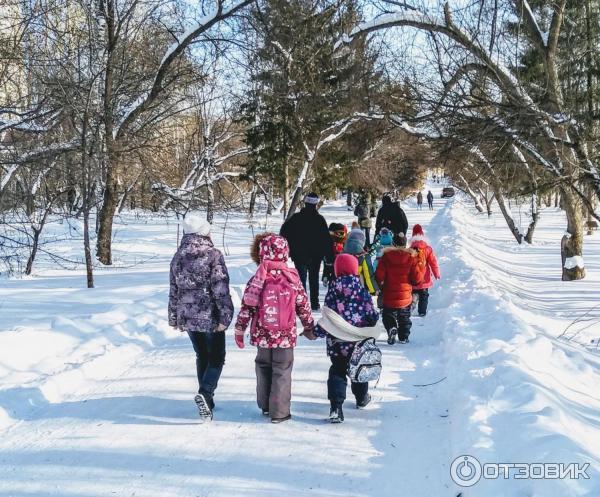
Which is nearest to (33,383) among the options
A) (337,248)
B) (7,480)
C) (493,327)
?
(7,480)

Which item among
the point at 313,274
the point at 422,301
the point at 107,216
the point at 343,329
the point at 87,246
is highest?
the point at 107,216

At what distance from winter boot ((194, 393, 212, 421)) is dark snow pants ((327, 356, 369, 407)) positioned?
1070 mm

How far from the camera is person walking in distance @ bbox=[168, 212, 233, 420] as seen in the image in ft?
16.3

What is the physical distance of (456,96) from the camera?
7.65 meters

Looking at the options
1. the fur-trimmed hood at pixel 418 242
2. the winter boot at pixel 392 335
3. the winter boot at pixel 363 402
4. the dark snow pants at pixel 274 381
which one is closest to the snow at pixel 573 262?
the fur-trimmed hood at pixel 418 242

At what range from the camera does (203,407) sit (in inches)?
192

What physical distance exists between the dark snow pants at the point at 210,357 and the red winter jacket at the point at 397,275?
10.9 feet

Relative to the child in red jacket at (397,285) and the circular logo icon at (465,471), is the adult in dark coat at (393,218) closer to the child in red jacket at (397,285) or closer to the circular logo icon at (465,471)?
the child in red jacket at (397,285)

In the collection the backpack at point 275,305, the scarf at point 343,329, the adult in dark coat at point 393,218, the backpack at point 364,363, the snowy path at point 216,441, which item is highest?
the adult in dark coat at point 393,218

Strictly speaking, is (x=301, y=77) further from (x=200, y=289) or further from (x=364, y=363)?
(x=364, y=363)

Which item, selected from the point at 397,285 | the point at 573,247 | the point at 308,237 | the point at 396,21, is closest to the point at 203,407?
the point at 397,285

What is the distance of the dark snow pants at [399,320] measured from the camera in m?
7.74

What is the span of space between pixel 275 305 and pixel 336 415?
1094mm

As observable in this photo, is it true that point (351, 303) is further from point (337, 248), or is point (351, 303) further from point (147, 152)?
point (147, 152)
